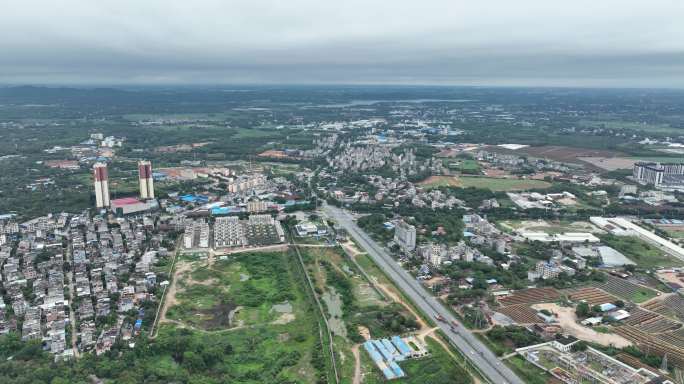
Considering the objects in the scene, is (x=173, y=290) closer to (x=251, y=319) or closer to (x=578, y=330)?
(x=251, y=319)

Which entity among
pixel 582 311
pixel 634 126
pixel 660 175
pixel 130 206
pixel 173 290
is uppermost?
pixel 634 126

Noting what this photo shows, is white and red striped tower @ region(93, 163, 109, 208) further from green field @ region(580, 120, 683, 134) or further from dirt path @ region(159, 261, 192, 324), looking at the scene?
green field @ region(580, 120, 683, 134)

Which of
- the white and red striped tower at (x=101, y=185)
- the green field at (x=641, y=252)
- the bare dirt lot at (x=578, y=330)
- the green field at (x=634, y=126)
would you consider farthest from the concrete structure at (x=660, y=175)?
the white and red striped tower at (x=101, y=185)

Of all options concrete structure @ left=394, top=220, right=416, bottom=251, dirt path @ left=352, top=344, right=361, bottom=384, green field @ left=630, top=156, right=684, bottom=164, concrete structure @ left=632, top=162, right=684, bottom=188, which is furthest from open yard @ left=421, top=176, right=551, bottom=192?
dirt path @ left=352, top=344, right=361, bottom=384

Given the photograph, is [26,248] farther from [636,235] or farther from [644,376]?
[636,235]

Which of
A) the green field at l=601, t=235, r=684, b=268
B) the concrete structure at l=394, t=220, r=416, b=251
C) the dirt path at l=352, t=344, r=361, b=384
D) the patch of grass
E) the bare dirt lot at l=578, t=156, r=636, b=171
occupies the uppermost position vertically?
the bare dirt lot at l=578, t=156, r=636, b=171

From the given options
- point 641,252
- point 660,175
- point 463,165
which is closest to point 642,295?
point 641,252
